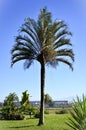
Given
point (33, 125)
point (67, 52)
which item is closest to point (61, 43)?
point (67, 52)

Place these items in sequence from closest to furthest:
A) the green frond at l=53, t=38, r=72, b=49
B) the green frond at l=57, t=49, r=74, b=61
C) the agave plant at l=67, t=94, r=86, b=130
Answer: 1. the agave plant at l=67, t=94, r=86, b=130
2. the green frond at l=53, t=38, r=72, b=49
3. the green frond at l=57, t=49, r=74, b=61

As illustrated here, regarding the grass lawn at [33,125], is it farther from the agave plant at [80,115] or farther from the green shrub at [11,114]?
the agave plant at [80,115]

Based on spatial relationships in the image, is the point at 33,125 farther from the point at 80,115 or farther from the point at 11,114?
the point at 80,115

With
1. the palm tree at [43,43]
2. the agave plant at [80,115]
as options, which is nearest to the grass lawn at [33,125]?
the palm tree at [43,43]

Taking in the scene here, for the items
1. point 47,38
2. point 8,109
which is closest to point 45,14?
point 47,38

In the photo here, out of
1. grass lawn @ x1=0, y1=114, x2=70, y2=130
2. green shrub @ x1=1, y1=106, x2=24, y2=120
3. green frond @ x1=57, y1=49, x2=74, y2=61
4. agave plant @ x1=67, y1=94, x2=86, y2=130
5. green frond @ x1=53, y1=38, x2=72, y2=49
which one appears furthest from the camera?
green shrub @ x1=1, y1=106, x2=24, y2=120

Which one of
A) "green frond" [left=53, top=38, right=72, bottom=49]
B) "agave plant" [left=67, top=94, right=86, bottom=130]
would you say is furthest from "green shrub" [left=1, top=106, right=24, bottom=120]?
"agave plant" [left=67, top=94, right=86, bottom=130]

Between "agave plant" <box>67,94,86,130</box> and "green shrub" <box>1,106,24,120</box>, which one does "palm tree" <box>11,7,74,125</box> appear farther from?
"agave plant" <box>67,94,86,130</box>

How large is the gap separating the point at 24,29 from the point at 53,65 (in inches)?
146

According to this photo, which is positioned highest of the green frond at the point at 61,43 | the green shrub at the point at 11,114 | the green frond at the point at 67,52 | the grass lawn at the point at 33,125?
the green frond at the point at 61,43

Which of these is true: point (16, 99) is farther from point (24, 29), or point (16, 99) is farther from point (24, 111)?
point (24, 29)

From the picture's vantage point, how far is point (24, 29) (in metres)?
30.3

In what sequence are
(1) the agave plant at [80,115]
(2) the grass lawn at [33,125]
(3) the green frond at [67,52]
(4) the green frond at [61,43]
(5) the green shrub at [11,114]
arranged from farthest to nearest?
(5) the green shrub at [11,114] < (3) the green frond at [67,52] < (4) the green frond at [61,43] < (2) the grass lawn at [33,125] < (1) the agave plant at [80,115]

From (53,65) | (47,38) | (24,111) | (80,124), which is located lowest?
(80,124)
